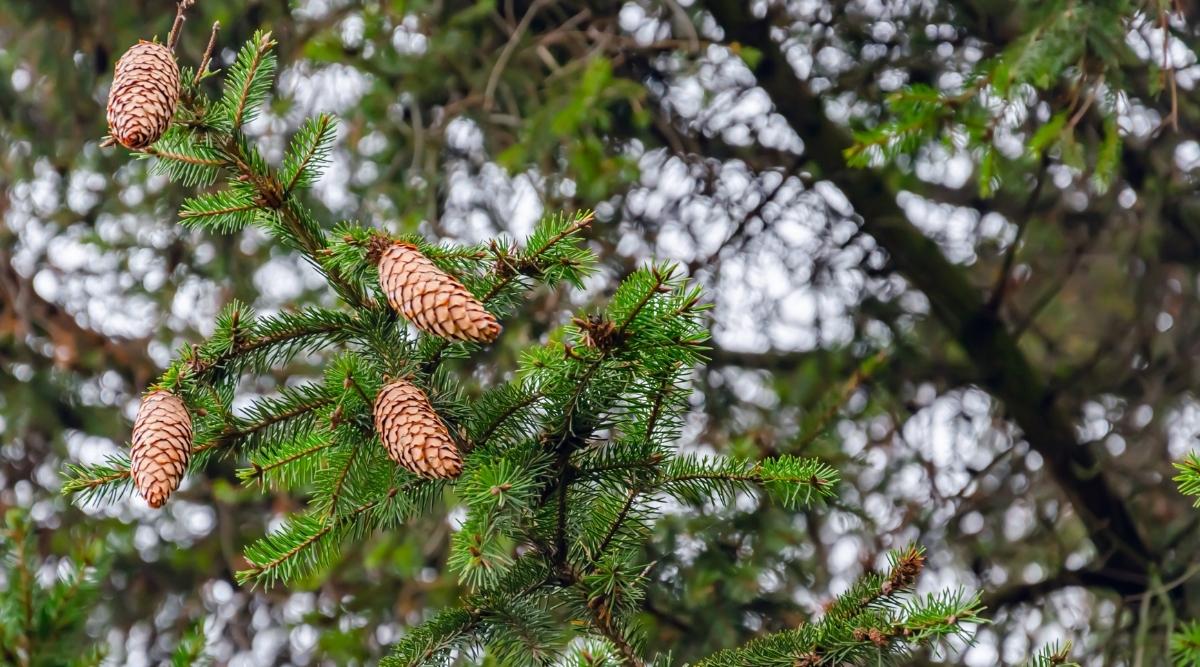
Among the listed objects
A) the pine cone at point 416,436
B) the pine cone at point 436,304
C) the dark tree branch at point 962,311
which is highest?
the dark tree branch at point 962,311

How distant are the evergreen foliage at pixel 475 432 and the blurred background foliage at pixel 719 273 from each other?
1642 mm

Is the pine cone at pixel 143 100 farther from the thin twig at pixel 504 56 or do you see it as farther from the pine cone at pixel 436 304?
the thin twig at pixel 504 56

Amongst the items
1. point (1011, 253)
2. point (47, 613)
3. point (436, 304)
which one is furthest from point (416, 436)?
point (1011, 253)

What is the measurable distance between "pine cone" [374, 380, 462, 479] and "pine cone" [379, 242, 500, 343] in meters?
0.09

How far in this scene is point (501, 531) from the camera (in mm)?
1275

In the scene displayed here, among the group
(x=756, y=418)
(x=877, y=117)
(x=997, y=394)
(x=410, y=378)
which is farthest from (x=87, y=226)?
(x=410, y=378)

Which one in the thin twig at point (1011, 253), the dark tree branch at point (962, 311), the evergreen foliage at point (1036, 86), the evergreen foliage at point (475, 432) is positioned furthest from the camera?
the dark tree branch at point (962, 311)

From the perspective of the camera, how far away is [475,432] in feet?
4.46

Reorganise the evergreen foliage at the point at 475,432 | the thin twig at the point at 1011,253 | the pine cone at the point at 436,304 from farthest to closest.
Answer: the thin twig at the point at 1011,253 → the evergreen foliage at the point at 475,432 → the pine cone at the point at 436,304

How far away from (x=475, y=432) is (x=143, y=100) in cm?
49

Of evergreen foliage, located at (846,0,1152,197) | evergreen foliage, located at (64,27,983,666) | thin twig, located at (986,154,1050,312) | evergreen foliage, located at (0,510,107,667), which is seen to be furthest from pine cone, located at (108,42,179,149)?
thin twig, located at (986,154,1050,312)

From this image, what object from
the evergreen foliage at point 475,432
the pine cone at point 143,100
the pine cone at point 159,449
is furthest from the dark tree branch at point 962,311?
the pine cone at point 159,449

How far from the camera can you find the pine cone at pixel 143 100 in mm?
1230

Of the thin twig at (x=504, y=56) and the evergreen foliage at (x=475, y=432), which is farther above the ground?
the thin twig at (x=504, y=56)
